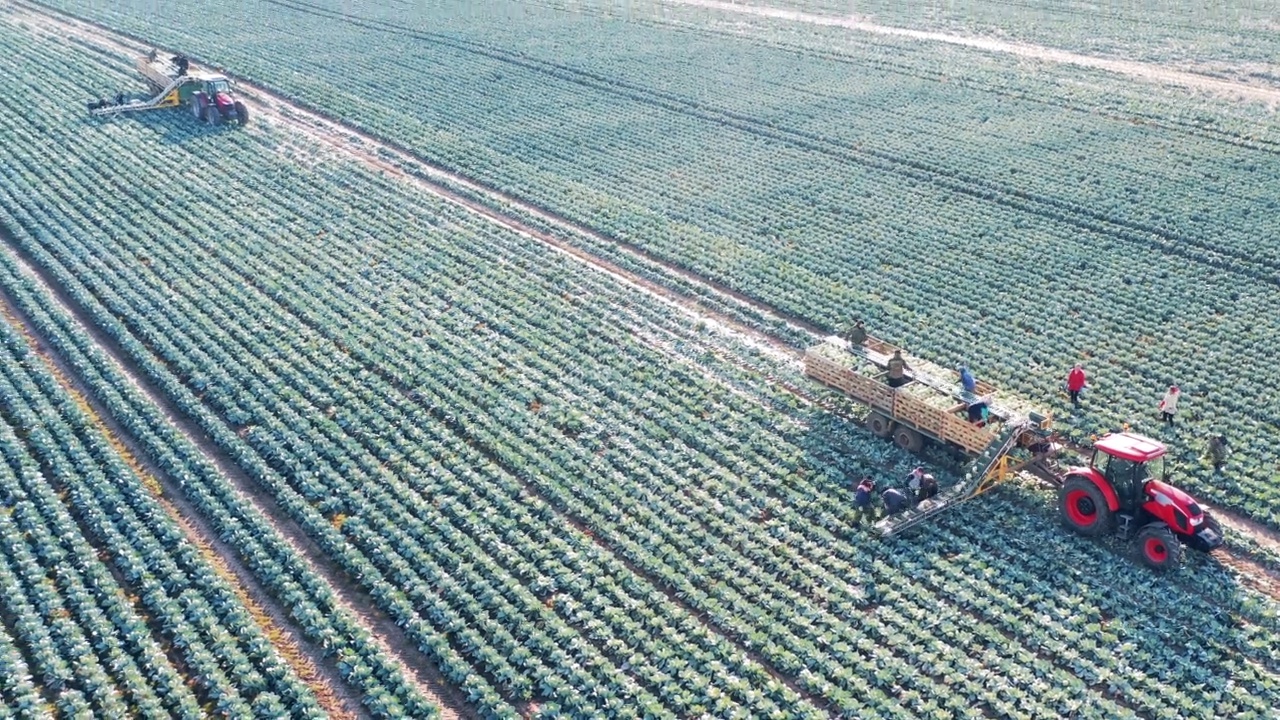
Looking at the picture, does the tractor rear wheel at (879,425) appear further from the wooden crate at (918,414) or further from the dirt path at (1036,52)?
the dirt path at (1036,52)

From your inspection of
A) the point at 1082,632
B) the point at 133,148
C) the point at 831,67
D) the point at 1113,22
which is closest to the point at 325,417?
the point at 1082,632

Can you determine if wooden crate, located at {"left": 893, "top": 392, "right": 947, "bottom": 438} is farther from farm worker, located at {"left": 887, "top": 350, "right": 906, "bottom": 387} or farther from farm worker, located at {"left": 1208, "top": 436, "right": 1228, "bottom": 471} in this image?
farm worker, located at {"left": 1208, "top": 436, "right": 1228, "bottom": 471}

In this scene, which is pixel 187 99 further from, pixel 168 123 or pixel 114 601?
pixel 114 601

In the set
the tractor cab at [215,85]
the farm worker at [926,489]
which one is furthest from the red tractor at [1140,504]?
the tractor cab at [215,85]

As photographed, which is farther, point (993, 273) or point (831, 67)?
point (831, 67)

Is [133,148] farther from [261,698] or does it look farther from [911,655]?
[911,655]

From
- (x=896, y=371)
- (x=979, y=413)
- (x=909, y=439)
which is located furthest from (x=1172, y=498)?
(x=896, y=371)
